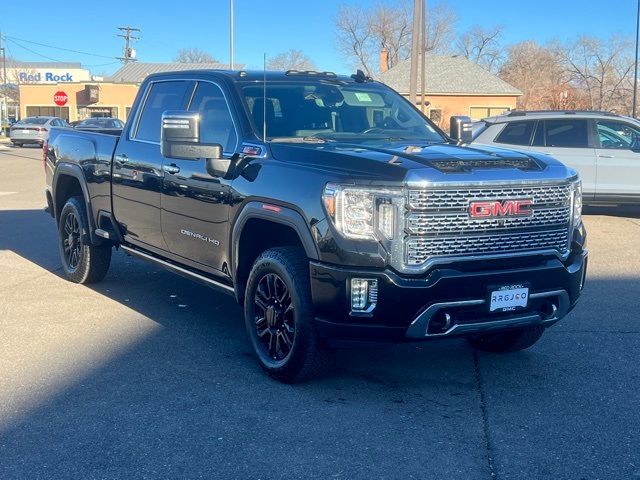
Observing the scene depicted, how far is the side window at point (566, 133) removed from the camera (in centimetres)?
1309

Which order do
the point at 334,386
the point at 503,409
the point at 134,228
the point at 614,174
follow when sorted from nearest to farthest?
the point at 503,409, the point at 334,386, the point at 134,228, the point at 614,174

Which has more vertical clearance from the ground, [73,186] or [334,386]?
[73,186]

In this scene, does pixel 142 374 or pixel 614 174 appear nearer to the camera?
pixel 142 374

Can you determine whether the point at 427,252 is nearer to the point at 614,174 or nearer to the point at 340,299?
the point at 340,299

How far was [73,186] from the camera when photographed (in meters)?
8.44

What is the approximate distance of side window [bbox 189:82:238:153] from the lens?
5.83 meters

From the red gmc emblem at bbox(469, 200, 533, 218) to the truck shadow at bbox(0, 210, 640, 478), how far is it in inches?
45.7

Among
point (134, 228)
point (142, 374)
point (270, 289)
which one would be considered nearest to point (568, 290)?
point (270, 289)

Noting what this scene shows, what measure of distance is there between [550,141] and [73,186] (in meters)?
7.92

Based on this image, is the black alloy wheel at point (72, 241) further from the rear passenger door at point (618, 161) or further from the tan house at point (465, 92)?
the tan house at point (465, 92)

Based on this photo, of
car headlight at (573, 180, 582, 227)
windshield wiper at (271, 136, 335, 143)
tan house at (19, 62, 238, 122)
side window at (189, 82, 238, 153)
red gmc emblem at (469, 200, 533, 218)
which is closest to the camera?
red gmc emblem at (469, 200, 533, 218)

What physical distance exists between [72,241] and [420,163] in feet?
15.6

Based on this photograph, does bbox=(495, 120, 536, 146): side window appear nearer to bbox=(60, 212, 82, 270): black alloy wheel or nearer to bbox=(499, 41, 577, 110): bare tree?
bbox=(60, 212, 82, 270): black alloy wheel

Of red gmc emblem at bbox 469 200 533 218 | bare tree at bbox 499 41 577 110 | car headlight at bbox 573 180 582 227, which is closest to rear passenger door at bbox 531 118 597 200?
car headlight at bbox 573 180 582 227
